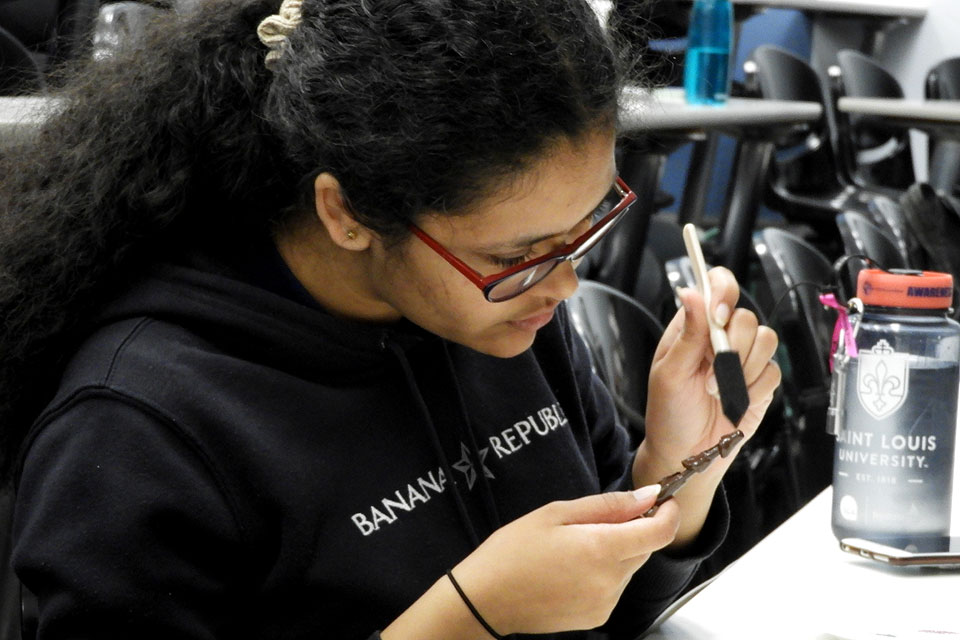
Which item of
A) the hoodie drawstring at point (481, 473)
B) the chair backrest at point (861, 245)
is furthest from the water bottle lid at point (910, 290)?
the chair backrest at point (861, 245)

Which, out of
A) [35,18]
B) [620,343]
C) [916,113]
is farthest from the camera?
[916,113]

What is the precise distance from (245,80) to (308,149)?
0.31ft

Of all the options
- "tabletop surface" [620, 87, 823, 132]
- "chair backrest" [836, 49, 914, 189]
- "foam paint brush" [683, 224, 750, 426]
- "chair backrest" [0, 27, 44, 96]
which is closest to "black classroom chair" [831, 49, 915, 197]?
"chair backrest" [836, 49, 914, 189]

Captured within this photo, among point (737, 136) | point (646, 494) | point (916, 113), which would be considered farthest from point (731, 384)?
point (916, 113)

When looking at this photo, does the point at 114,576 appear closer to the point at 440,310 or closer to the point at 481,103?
the point at 440,310

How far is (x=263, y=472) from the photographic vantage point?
2.93ft

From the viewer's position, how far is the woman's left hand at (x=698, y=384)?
99 cm

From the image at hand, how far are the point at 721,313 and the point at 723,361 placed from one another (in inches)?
1.9

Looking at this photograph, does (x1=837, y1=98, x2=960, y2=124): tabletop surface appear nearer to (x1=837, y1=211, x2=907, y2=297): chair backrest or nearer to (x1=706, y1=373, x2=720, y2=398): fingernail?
(x1=837, y1=211, x2=907, y2=297): chair backrest

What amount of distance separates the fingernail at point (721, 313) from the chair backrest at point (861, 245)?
131 cm

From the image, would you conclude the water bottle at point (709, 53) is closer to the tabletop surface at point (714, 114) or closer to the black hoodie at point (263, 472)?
the tabletop surface at point (714, 114)

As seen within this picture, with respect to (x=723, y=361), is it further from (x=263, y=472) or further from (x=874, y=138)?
(x=874, y=138)

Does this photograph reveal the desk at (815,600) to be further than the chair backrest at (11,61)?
No

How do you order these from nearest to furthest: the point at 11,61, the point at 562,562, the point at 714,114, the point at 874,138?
the point at 562,562, the point at 11,61, the point at 714,114, the point at 874,138
